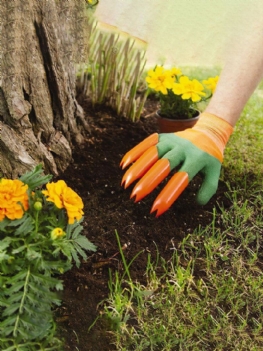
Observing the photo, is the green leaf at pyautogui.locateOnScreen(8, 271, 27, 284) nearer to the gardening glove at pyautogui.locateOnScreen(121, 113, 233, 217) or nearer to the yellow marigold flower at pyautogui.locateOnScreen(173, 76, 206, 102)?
the gardening glove at pyautogui.locateOnScreen(121, 113, 233, 217)

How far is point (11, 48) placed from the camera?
5.56 feet

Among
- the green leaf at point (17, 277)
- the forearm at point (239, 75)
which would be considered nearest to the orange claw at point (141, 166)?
the forearm at point (239, 75)

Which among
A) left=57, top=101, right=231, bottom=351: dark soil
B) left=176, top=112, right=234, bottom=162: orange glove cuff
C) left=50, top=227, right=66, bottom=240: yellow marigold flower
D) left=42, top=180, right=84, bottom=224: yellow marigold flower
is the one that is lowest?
left=57, top=101, right=231, bottom=351: dark soil

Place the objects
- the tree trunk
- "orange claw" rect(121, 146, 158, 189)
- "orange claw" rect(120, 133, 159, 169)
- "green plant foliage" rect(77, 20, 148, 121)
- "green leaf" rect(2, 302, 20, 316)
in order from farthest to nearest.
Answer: "green plant foliage" rect(77, 20, 148, 121), "orange claw" rect(120, 133, 159, 169), "orange claw" rect(121, 146, 158, 189), the tree trunk, "green leaf" rect(2, 302, 20, 316)

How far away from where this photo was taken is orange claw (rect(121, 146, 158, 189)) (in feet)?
5.93

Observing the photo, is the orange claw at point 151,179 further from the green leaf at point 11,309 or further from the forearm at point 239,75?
the green leaf at point 11,309

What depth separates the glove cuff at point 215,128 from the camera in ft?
6.45

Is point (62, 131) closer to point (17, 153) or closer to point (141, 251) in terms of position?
point (17, 153)

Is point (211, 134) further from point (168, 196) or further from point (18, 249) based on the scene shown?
point (18, 249)

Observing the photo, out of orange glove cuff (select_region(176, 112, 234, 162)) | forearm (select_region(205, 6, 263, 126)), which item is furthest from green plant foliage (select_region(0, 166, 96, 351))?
forearm (select_region(205, 6, 263, 126))

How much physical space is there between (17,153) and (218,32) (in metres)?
0.87

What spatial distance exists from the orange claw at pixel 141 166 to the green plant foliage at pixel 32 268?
387 mm

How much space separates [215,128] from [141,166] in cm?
38

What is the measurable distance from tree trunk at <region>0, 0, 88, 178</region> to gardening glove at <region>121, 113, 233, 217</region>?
353 millimetres
